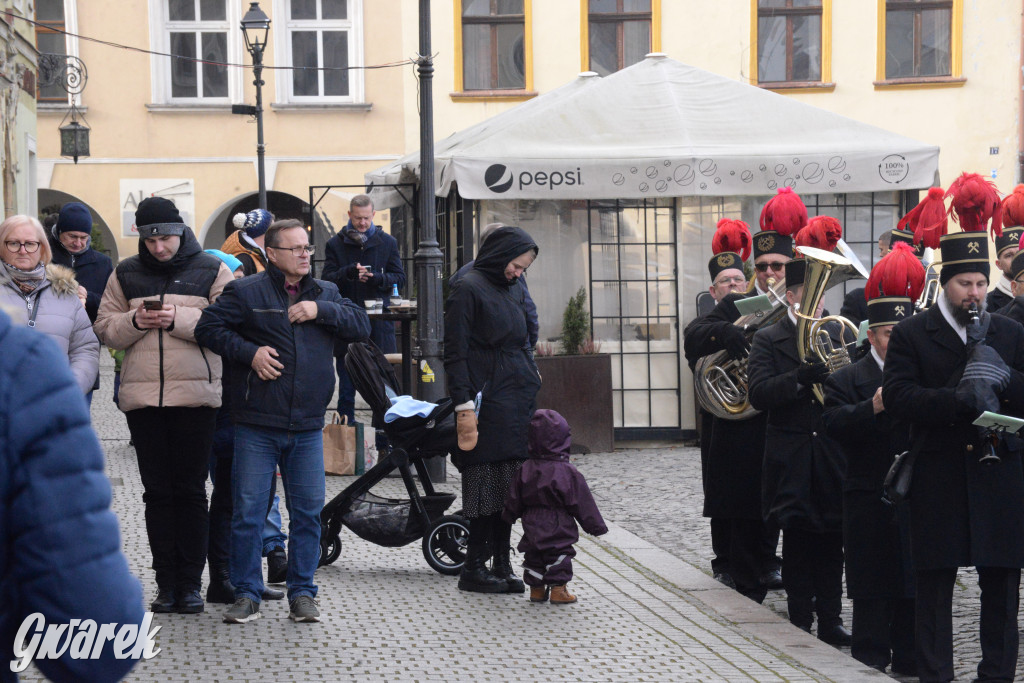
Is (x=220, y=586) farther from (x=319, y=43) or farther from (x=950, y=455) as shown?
(x=319, y=43)

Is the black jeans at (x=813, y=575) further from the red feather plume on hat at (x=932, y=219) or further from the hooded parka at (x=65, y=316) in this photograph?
the hooded parka at (x=65, y=316)

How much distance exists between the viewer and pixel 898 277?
6297mm

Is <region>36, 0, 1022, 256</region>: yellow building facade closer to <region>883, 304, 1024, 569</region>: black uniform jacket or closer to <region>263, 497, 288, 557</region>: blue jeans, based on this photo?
<region>263, 497, 288, 557</region>: blue jeans

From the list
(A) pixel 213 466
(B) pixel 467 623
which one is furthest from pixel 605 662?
(A) pixel 213 466

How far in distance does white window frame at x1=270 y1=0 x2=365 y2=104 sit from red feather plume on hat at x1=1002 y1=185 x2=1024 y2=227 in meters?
17.9

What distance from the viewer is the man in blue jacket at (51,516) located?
2.04 metres

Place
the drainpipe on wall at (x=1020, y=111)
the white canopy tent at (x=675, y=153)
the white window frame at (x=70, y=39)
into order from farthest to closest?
the white window frame at (x=70, y=39), the drainpipe on wall at (x=1020, y=111), the white canopy tent at (x=675, y=153)

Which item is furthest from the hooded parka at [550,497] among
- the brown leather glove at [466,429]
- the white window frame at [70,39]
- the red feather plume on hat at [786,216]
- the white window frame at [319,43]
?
the white window frame at [70,39]

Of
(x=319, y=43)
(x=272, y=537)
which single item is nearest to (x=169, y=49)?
(x=319, y=43)

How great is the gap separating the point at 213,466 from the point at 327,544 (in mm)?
1043

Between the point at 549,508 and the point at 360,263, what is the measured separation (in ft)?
19.8

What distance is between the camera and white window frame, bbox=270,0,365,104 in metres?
25.6

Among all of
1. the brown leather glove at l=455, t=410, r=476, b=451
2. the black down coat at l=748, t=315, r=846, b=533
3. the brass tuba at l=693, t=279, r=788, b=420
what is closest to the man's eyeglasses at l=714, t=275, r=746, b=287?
the brass tuba at l=693, t=279, r=788, b=420

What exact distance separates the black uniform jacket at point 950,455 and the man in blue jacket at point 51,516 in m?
4.22
